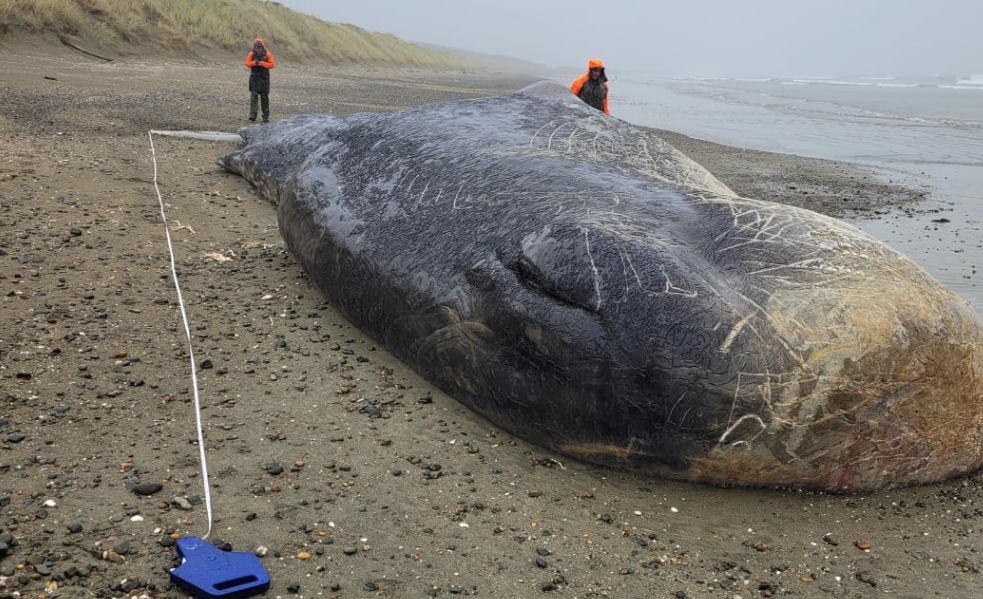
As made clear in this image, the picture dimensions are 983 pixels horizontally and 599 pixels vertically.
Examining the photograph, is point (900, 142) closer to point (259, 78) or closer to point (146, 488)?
point (259, 78)

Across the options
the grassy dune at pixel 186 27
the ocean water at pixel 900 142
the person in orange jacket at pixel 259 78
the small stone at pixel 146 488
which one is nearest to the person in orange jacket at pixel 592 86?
the ocean water at pixel 900 142

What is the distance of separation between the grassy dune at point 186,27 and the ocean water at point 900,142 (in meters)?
14.6

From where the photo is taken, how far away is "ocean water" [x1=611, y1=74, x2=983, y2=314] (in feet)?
23.4

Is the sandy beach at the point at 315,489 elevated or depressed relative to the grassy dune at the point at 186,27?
depressed

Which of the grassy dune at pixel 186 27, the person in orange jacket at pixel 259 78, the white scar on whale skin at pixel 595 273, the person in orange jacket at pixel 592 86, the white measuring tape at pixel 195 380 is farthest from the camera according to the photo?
the grassy dune at pixel 186 27

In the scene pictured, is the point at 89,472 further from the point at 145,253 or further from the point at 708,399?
the point at 145,253

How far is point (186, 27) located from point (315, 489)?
27.5m

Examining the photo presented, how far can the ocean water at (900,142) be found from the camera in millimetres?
7129

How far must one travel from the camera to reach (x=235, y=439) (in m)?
3.35

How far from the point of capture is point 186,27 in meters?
26.6

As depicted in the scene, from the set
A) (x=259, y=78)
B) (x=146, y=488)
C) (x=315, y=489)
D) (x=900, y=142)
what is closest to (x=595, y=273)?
(x=315, y=489)

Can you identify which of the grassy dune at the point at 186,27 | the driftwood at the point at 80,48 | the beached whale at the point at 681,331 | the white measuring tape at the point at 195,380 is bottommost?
the white measuring tape at the point at 195,380

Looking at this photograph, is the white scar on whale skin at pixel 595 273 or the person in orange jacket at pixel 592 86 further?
the person in orange jacket at pixel 592 86

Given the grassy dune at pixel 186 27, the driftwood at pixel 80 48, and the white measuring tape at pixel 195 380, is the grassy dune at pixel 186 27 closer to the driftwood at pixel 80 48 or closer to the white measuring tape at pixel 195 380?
the driftwood at pixel 80 48
